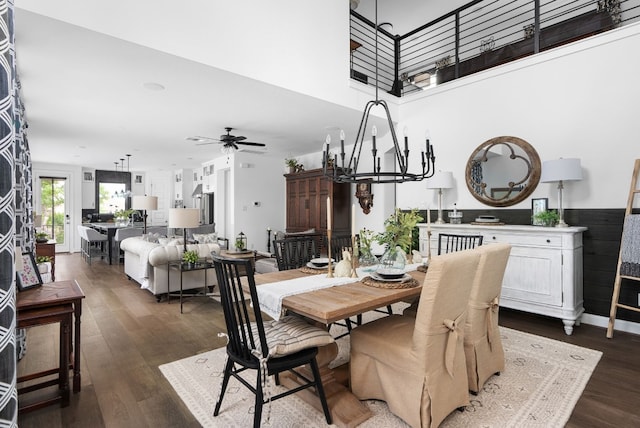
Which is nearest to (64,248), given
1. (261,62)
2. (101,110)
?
(101,110)

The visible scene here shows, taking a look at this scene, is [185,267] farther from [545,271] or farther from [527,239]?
[545,271]

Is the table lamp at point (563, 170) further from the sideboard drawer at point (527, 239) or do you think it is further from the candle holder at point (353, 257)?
the candle holder at point (353, 257)

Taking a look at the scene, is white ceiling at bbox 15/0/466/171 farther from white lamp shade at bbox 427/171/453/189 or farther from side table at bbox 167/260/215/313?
side table at bbox 167/260/215/313

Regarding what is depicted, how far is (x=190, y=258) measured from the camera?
14.6 ft

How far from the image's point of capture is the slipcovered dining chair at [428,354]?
5.83 feet

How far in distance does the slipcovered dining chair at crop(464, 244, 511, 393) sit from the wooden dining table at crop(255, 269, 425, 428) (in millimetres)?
385

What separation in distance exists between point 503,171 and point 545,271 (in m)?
1.37

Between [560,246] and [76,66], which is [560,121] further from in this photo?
[76,66]

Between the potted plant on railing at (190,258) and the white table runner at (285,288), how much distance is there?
2.47 m

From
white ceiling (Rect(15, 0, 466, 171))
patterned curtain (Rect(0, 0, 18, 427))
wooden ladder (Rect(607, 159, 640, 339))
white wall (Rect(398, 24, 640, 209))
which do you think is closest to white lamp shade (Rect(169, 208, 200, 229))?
white ceiling (Rect(15, 0, 466, 171))

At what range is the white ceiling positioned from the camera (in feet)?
9.68

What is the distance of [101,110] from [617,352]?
21.5ft

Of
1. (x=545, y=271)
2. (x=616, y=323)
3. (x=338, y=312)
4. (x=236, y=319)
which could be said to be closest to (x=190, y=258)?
(x=236, y=319)

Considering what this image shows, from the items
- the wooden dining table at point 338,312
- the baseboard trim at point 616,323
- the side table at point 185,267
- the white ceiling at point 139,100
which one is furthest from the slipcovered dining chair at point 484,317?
the side table at point 185,267
